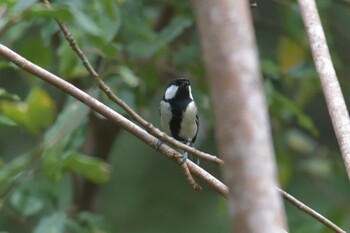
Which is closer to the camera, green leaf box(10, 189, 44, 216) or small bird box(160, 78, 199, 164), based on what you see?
green leaf box(10, 189, 44, 216)

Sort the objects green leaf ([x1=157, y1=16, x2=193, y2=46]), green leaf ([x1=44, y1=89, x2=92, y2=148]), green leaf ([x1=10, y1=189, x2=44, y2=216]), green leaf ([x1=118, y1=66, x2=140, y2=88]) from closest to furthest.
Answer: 1. green leaf ([x1=44, y1=89, x2=92, y2=148])
2. green leaf ([x1=10, y1=189, x2=44, y2=216])
3. green leaf ([x1=118, y1=66, x2=140, y2=88])
4. green leaf ([x1=157, y1=16, x2=193, y2=46])

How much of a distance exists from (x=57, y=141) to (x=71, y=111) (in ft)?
0.47

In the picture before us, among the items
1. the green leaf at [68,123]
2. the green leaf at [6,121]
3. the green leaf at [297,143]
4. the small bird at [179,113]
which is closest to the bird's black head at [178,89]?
the small bird at [179,113]

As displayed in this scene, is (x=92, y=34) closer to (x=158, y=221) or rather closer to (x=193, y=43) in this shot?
(x=193, y=43)

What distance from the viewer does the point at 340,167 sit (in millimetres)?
4281

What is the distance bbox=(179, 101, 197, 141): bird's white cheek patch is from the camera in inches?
132

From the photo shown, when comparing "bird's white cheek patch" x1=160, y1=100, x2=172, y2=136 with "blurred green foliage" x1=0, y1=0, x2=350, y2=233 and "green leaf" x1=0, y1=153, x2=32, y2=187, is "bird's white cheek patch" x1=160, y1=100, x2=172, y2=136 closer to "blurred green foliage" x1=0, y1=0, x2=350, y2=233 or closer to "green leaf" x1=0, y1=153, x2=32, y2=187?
"blurred green foliage" x1=0, y1=0, x2=350, y2=233

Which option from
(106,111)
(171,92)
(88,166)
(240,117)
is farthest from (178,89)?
(240,117)

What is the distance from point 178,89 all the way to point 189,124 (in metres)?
0.16

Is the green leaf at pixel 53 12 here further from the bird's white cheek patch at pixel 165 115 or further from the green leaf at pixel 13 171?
the bird's white cheek patch at pixel 165 115

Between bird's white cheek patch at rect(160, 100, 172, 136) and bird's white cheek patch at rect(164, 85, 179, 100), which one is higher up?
bird's white cheek patch at rect(164, 85, 179, 100)

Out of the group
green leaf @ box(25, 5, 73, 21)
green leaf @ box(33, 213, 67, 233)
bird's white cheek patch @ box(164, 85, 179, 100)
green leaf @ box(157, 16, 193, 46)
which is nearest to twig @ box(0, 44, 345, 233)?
green leaf @ box(25, 5, 73, 21)

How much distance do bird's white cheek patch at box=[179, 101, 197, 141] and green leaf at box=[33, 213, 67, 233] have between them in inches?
25.6

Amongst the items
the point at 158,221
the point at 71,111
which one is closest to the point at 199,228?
the point at 158,221
